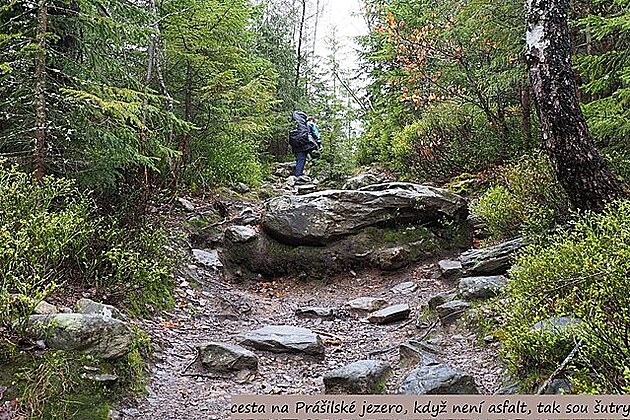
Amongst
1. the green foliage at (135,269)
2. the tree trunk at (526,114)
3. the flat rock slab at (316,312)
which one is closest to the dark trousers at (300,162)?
the tree trunk at (526,114)

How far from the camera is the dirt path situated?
3.86 metres

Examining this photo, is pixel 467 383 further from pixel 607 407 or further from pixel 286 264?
pixel 286 264

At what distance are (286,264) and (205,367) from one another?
11.7ft

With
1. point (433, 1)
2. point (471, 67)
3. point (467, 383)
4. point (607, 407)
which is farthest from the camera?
point (433, 1)

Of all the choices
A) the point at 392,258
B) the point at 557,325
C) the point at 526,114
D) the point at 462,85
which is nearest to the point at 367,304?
the point at 392,258

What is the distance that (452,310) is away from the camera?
502cm

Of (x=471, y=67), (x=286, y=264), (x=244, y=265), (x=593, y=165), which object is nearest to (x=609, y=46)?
(x=471, y=67)

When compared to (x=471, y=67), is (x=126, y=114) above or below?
below

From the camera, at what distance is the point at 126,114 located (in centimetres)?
519

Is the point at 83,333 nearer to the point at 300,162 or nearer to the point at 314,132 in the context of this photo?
the point at 300,162

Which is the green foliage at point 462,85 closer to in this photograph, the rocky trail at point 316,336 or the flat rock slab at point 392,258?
the flat rock slab at point 392,258

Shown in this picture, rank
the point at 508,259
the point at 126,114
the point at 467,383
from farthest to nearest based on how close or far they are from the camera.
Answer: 1. the point at 508,259
2. the point at 126,114
3. the point at 467,383

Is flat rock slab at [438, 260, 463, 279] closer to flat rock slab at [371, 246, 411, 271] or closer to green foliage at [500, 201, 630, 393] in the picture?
flat rock slab at [371, 246, 411, 271]

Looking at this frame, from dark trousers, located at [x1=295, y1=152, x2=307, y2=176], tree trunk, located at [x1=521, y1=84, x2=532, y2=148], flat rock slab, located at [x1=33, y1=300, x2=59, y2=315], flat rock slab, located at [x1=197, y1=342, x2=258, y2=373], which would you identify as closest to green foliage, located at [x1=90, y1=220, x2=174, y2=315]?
flat rock slab, located at [x1=33, y1=300, x2=59, y2=315]
